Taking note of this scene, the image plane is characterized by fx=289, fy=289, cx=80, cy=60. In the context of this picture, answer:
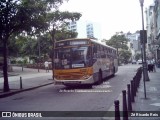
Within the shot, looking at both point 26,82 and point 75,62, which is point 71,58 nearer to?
point 75,62

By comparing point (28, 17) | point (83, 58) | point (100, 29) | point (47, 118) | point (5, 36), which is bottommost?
point (47, 118)

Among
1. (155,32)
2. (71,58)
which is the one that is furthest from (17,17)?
(155,32)

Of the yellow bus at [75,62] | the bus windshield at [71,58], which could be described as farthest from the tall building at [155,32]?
the bus windshield at [71,58]

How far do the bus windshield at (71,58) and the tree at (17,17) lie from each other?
2619mm

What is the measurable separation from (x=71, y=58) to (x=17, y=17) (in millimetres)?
4043

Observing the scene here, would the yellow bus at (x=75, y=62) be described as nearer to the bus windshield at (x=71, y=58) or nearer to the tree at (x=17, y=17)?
the bus windshield at (x=71, y=58)

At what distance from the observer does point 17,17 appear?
1722 centimetres

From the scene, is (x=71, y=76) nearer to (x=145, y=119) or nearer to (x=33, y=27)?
(x=33, y=27)

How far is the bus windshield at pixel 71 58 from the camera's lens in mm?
17359

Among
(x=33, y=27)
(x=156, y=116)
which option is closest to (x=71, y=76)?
(x=33, y=27)

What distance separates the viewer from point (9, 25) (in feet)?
Answer: 56.3

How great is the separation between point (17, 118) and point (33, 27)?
36.0 ft

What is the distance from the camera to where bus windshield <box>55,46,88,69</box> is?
683 inches

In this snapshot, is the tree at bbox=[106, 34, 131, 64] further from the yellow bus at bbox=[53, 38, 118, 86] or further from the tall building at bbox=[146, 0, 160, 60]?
the yellow bus at bbox=[53, 38, 118, 86]
